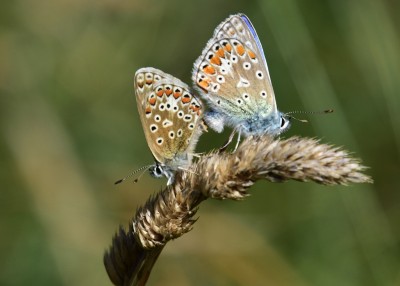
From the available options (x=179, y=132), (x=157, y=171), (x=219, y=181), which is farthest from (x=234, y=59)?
(x=219, y=181)

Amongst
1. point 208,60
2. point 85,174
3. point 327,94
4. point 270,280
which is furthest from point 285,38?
point 85,174

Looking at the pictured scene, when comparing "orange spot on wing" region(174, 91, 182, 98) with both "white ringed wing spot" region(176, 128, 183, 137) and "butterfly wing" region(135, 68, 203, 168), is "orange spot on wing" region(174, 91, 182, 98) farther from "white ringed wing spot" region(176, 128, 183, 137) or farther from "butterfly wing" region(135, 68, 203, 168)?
"white ringed wing spot" region(176, 128, 183, 137)

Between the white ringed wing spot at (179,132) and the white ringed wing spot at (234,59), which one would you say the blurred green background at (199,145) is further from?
the white ringed wing spot at (179,132)

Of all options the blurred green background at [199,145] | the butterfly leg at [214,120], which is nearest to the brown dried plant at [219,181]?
the butterfly leg at [214,120]

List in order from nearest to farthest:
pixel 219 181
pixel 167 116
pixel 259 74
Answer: pixel 219 181, pixel 167 116, pixel 259 74

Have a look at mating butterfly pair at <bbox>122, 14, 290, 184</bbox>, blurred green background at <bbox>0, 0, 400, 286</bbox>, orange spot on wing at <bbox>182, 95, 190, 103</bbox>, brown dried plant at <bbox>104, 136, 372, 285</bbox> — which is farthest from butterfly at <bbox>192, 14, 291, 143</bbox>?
brown dried plant at <bbox>104, 136, 372, 285</bbox>

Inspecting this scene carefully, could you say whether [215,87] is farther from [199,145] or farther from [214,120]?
[199,145]

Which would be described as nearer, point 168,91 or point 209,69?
point 168,91

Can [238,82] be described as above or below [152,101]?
below

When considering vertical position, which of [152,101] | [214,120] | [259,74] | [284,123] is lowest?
[284,123]
